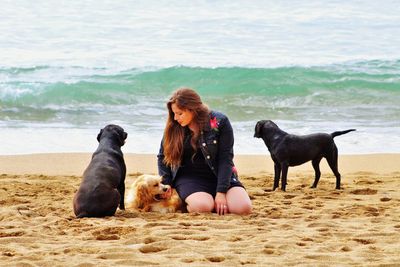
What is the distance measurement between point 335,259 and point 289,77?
14.0 meters

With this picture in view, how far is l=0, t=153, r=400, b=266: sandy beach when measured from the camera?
5.41 m

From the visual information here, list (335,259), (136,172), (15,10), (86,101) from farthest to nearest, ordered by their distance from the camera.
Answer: (15,10) → (86,101) → (136,172) → (335,259)

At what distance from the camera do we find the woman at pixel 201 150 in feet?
24.0

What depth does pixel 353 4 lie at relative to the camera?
101 ft

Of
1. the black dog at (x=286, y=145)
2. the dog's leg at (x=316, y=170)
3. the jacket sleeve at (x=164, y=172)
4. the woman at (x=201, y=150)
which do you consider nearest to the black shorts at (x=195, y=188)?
the woman at (x=201, y=150)

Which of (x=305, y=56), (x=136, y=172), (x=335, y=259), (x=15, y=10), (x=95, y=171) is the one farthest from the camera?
(x=15, y=10)

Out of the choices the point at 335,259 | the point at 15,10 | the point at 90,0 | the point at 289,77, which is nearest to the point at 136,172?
the point at 335,259

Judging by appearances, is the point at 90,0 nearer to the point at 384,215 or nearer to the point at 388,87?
the point at 388,87

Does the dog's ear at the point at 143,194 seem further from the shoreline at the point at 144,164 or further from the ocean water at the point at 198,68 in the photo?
the ocean water at the point at 198,68

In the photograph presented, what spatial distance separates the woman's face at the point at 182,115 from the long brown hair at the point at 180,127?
27 millimetres

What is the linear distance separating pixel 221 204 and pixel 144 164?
322 cm

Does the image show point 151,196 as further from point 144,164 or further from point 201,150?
point 144,164

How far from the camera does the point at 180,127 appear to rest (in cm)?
747

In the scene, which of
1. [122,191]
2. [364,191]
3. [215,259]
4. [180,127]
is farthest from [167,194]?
[364,191]
